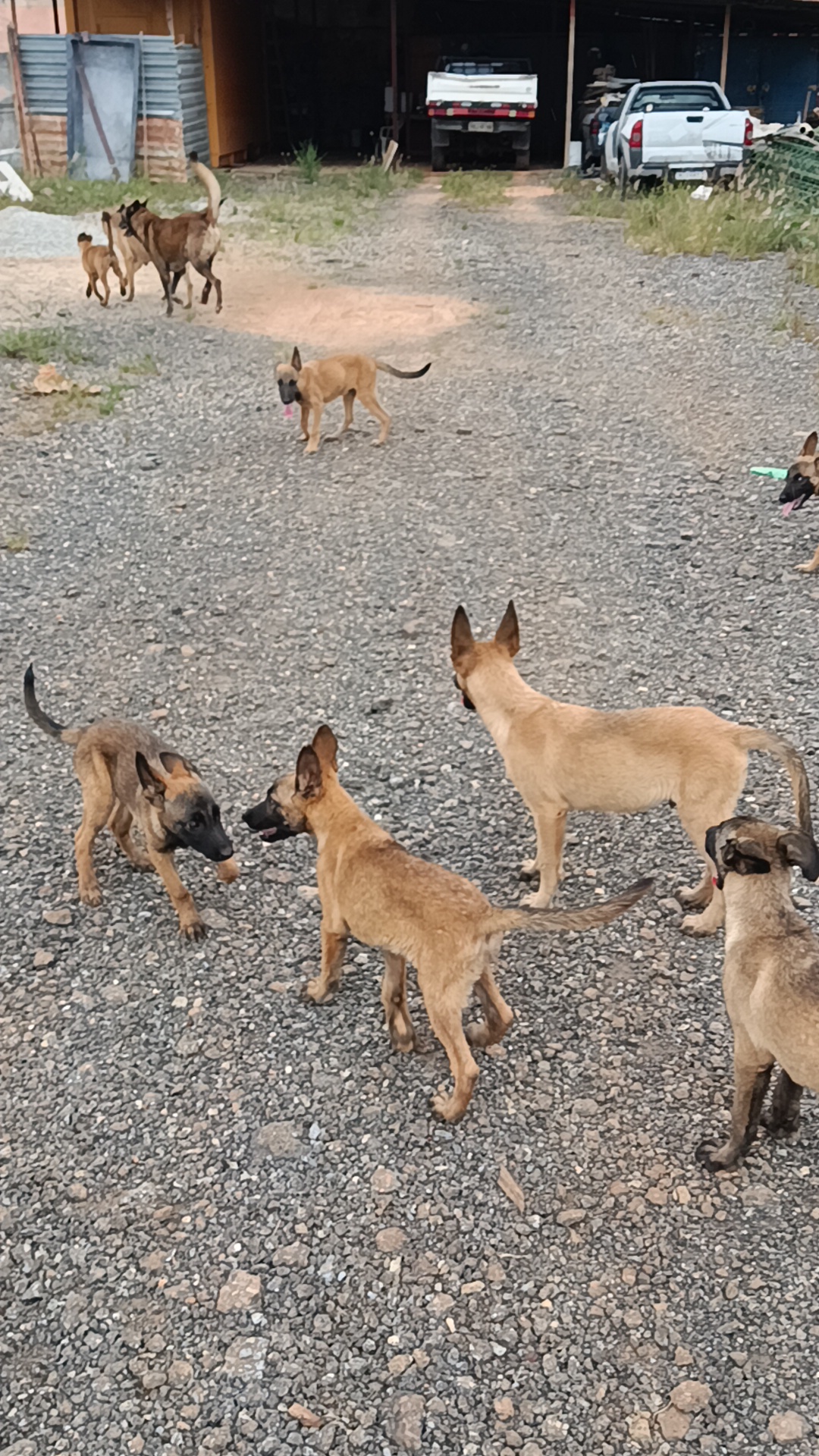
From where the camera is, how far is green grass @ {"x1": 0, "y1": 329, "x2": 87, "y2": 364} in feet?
36.6

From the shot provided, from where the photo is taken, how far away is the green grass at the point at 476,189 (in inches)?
794

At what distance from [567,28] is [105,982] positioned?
31243mm

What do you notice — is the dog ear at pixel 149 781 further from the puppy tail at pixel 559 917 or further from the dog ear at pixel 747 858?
the dog ear at pixel 747 858

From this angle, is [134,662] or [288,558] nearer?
[134,662]

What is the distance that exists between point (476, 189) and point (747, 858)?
20.9 meters

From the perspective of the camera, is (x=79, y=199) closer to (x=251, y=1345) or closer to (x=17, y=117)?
(x=17, y=117)

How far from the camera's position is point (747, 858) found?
3211mm

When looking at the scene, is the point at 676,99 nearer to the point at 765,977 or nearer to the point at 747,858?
the point at 747,858

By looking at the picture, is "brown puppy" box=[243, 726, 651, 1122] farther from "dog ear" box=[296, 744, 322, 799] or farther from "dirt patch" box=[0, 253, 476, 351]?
"dirt patch" box=[0, 253, 476, 351]

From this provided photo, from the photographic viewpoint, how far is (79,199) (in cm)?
1891

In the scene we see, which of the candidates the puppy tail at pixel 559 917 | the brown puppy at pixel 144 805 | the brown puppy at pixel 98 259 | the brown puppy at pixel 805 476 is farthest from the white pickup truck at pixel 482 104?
the puppy tail at pixel 559 917

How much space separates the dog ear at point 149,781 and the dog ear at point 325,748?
0.56 meters

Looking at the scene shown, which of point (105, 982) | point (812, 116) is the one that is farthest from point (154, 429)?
point (812, 116)

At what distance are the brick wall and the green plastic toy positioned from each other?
1658cm
